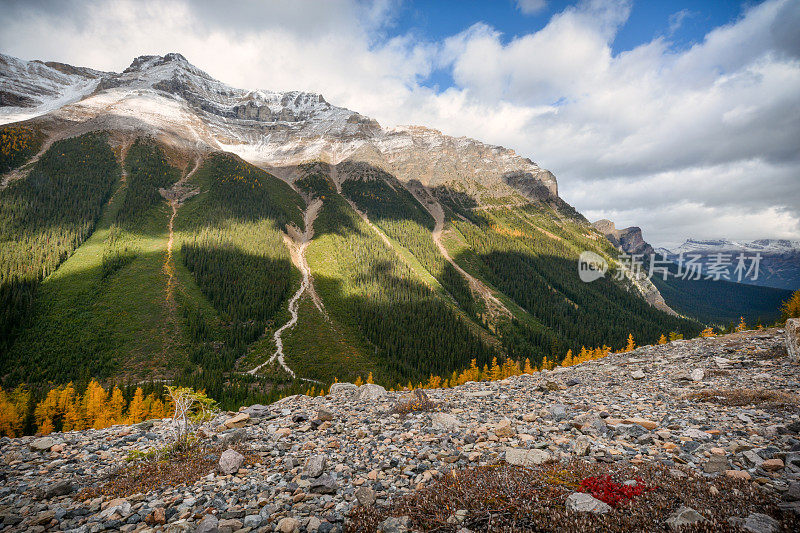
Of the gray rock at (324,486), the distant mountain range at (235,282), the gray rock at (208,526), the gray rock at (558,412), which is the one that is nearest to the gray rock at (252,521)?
the gray rock at (208,526)

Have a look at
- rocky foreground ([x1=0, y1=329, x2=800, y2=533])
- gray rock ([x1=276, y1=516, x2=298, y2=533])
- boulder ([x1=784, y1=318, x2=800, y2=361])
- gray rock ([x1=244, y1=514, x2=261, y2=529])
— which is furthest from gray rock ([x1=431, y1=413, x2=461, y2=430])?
boulder ([x1=784, y1=318, x2=800, y2=361])

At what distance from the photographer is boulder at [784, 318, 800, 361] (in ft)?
48.5

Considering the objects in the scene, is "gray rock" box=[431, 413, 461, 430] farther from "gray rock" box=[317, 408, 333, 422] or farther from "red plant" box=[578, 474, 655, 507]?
"red plant" box=[578, 474, 655, 507]

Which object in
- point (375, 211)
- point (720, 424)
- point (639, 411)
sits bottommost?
point (639, 411)

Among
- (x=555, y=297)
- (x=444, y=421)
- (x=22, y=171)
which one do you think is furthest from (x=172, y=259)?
(x=555, y=297)

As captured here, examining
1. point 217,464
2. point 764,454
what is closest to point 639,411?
point 764,454

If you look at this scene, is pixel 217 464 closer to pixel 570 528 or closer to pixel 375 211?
pixel 570 528

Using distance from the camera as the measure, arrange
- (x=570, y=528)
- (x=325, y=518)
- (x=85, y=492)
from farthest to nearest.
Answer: (x=85, y=492) → (x=325, y=518) → (x=570, y=528)

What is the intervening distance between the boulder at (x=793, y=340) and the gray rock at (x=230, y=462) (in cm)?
2535

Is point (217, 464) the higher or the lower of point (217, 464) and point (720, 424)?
the lower

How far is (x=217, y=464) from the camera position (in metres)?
8.75

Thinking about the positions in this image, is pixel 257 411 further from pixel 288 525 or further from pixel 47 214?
pixel 47 214

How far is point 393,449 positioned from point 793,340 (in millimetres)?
21823

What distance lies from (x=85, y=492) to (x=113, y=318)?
90.1m
